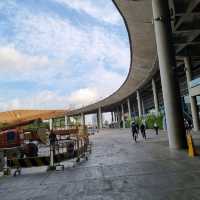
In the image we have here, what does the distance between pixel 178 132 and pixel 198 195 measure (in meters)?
9.36

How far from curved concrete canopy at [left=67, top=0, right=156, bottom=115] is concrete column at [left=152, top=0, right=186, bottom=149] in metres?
2.49

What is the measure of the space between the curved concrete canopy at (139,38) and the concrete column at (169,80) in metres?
2.49

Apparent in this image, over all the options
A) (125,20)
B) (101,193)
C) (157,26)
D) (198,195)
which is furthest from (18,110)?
(198,195)

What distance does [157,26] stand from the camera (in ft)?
50.5

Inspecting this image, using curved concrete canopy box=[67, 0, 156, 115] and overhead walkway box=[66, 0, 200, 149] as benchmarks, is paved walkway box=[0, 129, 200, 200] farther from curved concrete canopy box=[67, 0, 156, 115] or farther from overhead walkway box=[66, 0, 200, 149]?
curved concrete canopy box=[67, 0, 156, 115]

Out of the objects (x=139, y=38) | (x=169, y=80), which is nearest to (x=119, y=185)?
(x=169, y=80)

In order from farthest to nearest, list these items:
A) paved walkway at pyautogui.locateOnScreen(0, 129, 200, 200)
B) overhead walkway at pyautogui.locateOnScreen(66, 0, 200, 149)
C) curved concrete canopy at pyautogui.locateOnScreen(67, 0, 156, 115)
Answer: curved concrete canopy at pyautogui.locateOnScreen(67, 0, 156, 115) < overhead walkway at pyautogui.locateOnScreen(66, 0, 200, 149) < paved walkway at pyautogui.locateOnScreen(0, 129, 200, 200)

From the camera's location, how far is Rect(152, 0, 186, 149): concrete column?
14.6 metres

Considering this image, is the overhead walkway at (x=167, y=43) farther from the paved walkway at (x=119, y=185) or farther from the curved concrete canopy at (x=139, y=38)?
the paved walkway at (x=119, y=185)

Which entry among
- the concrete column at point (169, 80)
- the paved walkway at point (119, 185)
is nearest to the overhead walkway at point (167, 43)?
the concrete column at point (169, 80)

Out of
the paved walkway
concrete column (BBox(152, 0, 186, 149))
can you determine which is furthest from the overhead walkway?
the paved walkway

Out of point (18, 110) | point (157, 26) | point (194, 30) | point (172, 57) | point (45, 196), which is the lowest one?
point (45, 196)

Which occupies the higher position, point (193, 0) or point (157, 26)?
point (193, 0)

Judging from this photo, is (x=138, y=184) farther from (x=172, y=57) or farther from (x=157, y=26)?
(x=157, y=26)
